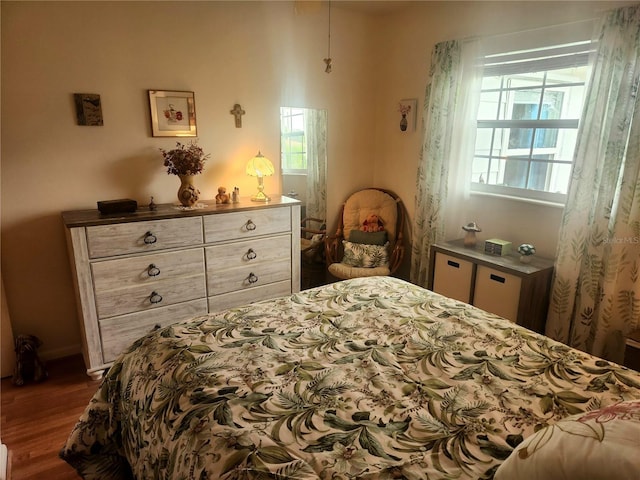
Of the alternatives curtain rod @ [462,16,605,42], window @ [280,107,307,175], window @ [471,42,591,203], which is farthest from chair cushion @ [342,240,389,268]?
curtain rod @ [462,16,605,42]

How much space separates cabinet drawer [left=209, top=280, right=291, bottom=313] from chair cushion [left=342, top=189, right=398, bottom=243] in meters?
0.92

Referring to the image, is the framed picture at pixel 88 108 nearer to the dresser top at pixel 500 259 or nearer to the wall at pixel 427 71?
the wall at pixel 427 71

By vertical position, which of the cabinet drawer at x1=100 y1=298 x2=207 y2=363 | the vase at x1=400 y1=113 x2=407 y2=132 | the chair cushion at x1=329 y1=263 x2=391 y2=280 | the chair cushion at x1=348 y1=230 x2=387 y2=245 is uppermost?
the vase at x1=400 y1=113 x2=407 y2=132

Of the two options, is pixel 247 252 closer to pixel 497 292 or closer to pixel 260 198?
pixel 260 198

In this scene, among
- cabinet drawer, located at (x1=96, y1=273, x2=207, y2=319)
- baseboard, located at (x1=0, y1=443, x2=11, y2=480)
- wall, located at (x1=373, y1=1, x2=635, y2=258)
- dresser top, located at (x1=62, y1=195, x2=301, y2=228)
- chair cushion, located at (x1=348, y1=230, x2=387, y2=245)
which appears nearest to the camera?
baseboard, located at (x1=0, y1=443, x2=11, y2=480)

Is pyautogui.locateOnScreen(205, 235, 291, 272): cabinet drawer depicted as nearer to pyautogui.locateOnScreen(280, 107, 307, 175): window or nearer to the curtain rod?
pyautogui.locateOnScreen(280, 107, 307, 175): window

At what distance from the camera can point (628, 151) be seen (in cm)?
230

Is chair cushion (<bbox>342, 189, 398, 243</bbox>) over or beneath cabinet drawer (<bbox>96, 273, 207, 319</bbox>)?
over

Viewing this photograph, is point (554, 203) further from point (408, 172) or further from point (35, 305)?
point (35, 305)

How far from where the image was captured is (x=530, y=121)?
9.61ft

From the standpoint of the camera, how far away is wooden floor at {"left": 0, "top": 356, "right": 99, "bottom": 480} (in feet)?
6.33

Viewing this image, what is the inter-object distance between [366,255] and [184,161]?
172cm

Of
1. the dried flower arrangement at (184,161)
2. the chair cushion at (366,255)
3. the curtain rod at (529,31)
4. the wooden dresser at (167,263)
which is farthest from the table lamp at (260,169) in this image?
the curtain rod at (529,31)

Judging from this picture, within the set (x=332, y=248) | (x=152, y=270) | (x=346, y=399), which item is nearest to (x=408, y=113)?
(x=332, y=248)
